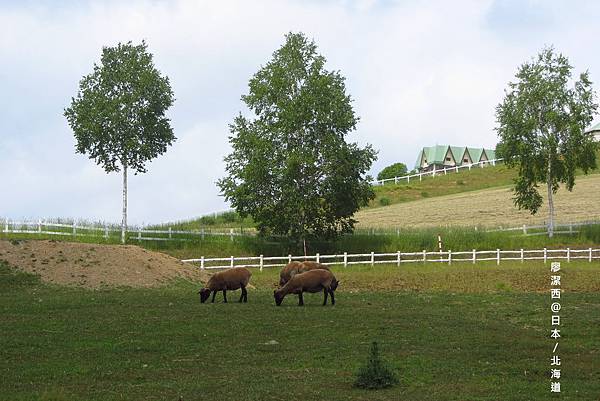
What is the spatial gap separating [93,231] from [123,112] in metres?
10.1

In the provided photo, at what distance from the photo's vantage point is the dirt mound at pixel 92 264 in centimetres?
3644

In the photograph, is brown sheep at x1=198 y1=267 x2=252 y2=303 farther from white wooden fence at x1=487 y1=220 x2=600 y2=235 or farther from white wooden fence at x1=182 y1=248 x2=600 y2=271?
white wooden fence at x1=487 y1=220 x2=600 y2=235

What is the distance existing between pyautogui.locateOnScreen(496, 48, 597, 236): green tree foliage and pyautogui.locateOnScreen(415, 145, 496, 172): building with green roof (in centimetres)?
9179

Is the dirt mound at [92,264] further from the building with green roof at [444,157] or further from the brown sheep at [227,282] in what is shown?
the building with green roof at [444,157]

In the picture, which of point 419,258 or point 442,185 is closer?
point 419,258

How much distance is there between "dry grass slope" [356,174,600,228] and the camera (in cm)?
7575

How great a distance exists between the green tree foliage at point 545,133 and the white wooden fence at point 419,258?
35.6 ft

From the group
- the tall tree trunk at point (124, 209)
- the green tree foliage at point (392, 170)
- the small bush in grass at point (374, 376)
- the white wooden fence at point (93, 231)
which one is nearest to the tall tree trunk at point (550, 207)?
the white wooden fence at point (93, 231)

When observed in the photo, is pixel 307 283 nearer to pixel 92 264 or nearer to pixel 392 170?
pixel 92 264

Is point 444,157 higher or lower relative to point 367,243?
higher

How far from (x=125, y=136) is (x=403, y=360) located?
50.0 m

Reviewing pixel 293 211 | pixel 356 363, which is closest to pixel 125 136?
pixel 293 211

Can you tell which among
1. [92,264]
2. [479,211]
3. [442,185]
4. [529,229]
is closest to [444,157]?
[442,185]

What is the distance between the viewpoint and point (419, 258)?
5619cm
